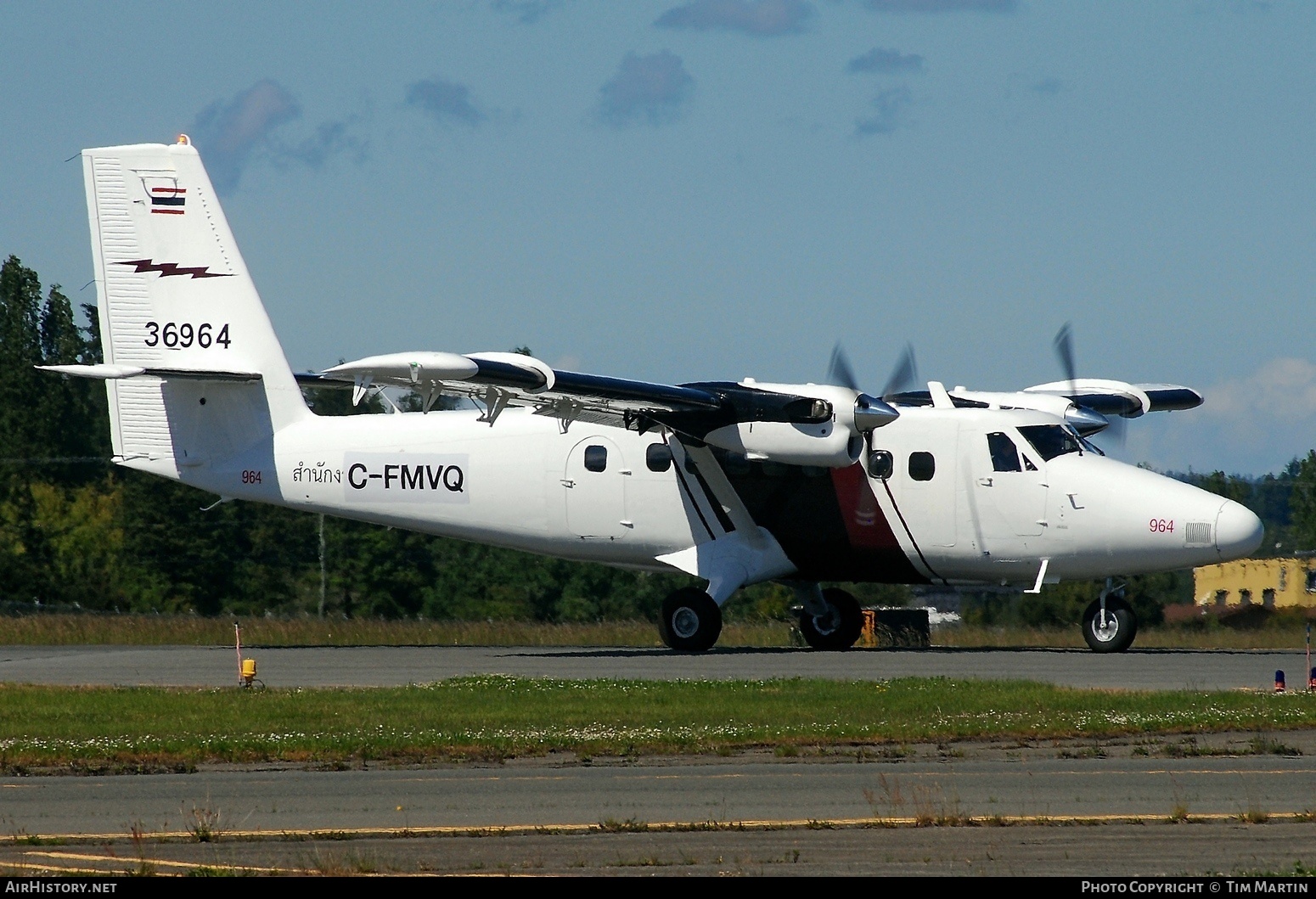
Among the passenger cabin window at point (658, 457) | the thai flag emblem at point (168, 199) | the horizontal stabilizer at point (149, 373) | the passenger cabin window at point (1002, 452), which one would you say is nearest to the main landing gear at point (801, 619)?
the passenger cabin window at point (658, 457)

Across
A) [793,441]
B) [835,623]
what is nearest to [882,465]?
[793,441]

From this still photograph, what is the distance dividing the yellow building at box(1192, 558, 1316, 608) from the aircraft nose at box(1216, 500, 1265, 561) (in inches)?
249

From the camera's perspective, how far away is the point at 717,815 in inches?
435

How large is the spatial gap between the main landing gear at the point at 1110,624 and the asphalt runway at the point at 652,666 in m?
0.25

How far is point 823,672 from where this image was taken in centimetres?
2214

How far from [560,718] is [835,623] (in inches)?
441

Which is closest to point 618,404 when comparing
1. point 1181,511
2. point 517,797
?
point 1181,511

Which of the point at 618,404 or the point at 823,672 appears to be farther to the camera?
the point at 618,404

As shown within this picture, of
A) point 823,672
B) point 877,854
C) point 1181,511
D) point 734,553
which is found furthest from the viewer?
point 734,553

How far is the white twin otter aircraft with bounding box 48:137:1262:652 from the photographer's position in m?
24.6

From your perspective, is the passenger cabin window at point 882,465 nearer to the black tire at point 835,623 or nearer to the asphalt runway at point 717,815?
the black tire at point 835,623

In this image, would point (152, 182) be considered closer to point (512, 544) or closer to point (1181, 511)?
point (512, 544)

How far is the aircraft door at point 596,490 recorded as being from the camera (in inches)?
1078
